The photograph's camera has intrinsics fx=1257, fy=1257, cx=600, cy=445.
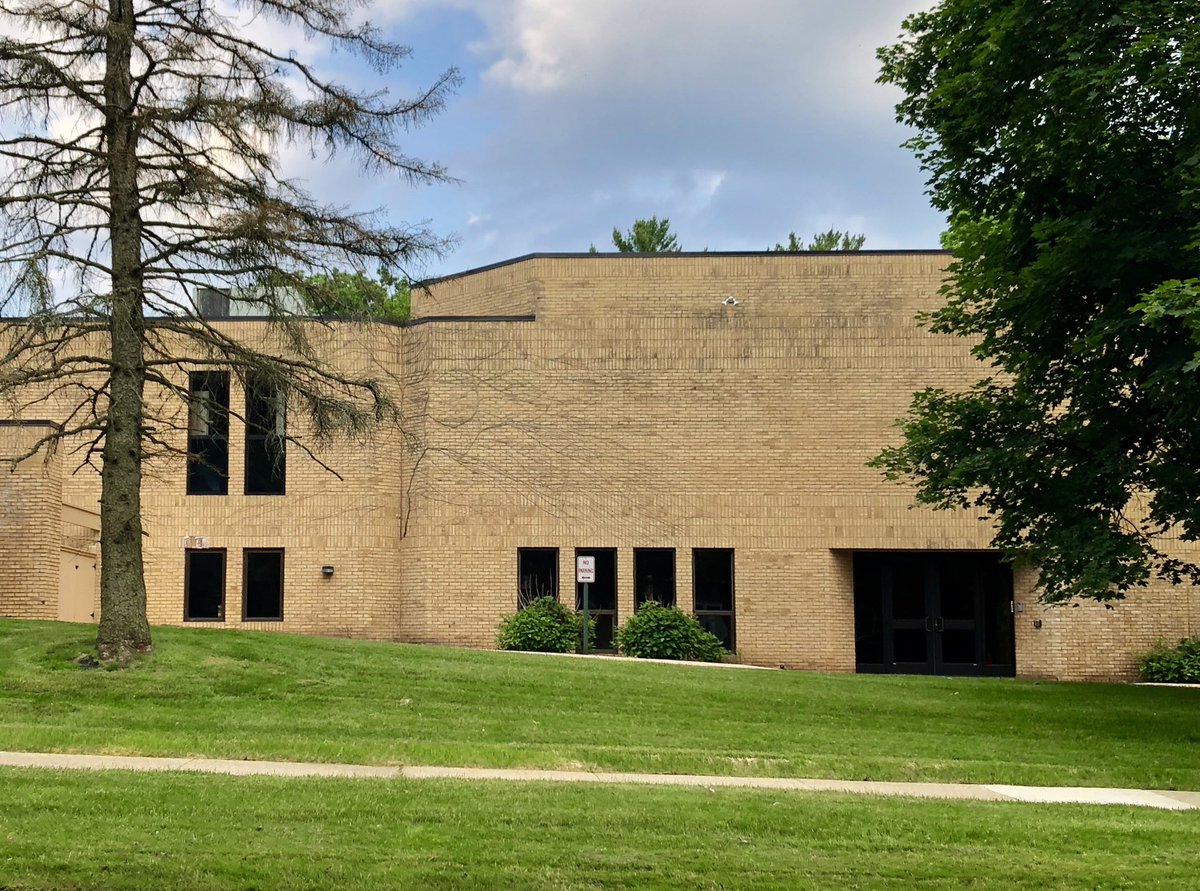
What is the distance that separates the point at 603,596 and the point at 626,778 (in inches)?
591

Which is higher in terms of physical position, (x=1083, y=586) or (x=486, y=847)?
(x=1083, y=586)

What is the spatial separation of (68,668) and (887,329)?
58.7 ft

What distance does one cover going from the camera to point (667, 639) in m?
25.1

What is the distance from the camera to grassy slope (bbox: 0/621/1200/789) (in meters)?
13.0

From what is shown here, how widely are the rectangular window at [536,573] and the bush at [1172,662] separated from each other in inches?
488

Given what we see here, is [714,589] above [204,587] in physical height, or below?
below

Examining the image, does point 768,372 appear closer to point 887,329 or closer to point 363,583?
point 887,329

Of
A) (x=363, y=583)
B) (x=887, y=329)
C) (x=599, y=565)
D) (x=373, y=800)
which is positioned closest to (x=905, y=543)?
(x=887, y=329)

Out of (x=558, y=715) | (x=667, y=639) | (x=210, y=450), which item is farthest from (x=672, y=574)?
(x=558, y=715)

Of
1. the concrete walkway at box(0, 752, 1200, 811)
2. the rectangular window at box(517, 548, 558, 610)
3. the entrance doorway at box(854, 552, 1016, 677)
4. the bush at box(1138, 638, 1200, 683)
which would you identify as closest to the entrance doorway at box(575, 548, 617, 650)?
the rectangular window at box(517, 548, 558, 610)

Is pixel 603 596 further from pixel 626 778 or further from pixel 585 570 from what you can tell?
pixel 626 778

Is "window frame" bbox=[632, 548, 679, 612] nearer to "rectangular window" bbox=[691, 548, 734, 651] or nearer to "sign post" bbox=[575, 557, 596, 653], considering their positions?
"rectangular window" bbox=[691, 548, 734, 651]

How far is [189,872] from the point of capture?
7.36m

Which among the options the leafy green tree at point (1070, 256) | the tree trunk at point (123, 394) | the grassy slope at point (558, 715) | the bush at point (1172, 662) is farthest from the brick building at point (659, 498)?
the tree trunk at point (123, 394)
